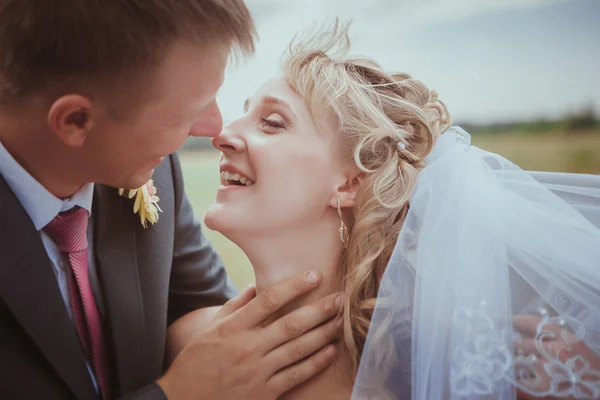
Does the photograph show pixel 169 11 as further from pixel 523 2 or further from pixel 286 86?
pixel 523 2

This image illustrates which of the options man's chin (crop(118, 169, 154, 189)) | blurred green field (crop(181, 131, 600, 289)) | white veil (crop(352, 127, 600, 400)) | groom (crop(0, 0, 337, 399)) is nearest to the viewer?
white veil (crop(352, 127, 600, 400))

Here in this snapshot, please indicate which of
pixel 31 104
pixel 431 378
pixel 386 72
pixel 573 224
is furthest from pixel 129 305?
pixel 573 224

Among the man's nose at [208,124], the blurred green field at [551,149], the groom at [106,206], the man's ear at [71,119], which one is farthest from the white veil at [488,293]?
the blurred green field at [551,149]

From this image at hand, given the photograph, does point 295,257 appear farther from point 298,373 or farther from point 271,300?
point 298,373

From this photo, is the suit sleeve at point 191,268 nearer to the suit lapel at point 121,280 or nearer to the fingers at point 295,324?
the suit lapel at point 121,280

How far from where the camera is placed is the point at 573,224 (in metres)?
1.16

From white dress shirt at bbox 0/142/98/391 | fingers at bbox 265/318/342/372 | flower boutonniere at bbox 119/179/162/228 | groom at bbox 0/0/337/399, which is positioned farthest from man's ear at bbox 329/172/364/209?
white dress shirt at bbox 0/142/98/391

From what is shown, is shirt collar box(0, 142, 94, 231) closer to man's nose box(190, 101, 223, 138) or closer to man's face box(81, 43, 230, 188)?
man's face box(81, 43, 230, 188)

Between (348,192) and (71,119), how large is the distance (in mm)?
716

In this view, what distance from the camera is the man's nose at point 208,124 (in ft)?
4.45

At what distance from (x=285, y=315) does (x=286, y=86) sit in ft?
2.05

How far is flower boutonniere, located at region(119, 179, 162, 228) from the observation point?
1.46m

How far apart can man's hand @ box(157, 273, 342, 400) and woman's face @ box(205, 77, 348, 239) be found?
18 centimetres

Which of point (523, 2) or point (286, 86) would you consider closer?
point (286, 86)
